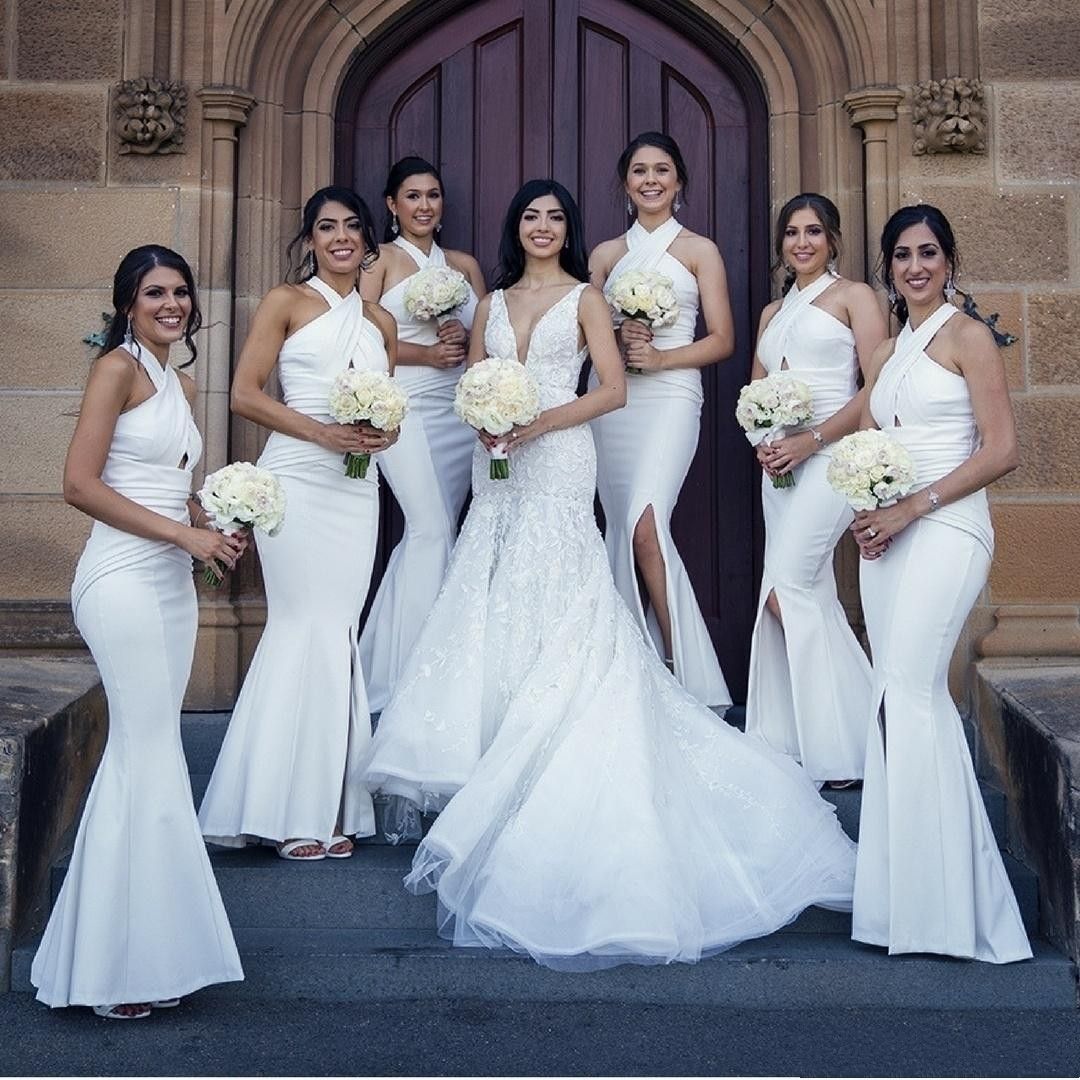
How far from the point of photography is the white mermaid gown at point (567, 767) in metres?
4.20

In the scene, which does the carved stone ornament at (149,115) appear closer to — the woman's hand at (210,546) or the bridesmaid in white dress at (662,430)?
the bridesmaid in white dress at (662,430)

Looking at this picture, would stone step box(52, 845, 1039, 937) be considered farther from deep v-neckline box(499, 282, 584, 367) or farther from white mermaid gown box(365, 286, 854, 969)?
deep v-neckline box(499, 282, 584, 367)

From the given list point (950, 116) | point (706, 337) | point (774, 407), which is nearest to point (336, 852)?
point (774, 407)

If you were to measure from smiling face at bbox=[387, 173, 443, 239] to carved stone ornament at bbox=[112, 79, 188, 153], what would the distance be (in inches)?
42.8

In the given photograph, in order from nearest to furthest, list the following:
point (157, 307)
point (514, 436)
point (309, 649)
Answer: point (157, 307), point (309, 649), point (514, 436)

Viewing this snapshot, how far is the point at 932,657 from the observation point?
4.32m

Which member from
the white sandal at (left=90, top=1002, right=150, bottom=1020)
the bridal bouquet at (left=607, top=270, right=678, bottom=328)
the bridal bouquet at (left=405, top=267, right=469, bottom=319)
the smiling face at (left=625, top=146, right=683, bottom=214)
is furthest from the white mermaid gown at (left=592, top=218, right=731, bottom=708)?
the white sandal at (left=90, top=1002, right=150, bottom=1020)

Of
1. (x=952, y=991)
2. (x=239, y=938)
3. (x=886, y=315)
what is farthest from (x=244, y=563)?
(x=952, y=991)

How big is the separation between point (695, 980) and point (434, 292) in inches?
117

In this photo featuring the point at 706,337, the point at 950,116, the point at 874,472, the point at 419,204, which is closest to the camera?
the point at 874,472

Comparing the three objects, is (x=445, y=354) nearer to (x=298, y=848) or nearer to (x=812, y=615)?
(x=812, y=615)

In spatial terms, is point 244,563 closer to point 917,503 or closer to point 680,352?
point 680,352

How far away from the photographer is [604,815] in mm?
4363

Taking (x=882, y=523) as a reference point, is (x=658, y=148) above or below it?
above
